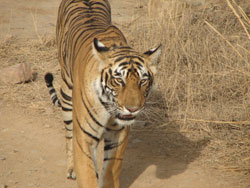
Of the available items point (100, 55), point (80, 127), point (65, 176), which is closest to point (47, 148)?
point (65, 176)

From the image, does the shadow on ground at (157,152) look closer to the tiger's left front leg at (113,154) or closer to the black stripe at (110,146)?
the tiger's left front leg at (113,154)

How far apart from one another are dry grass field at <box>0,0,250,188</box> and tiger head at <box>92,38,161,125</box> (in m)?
0.69

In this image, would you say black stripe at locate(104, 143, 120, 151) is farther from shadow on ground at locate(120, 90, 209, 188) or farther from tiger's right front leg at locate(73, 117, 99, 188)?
shadow on ground at locate(120, 90, 209, 188)

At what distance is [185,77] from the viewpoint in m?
5.23

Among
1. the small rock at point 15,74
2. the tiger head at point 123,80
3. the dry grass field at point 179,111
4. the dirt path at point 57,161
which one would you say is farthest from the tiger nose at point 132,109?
the small rock at point 15,74

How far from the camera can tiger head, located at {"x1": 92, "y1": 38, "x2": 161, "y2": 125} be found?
2.93 metres

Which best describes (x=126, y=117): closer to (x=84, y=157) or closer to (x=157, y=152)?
(x=84, y=157)

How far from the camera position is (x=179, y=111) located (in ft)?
16.2

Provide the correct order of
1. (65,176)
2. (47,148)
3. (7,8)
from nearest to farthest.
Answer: (65,176), (47,148), (7,8)

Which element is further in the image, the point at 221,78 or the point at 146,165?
the point at 221,78

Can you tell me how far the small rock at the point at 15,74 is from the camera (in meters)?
5.71

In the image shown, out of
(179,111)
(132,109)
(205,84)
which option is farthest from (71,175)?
(205,84)

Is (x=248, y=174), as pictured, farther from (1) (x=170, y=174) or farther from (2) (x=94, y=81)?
(2) (x=94, y=81)

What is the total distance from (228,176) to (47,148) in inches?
69.2
